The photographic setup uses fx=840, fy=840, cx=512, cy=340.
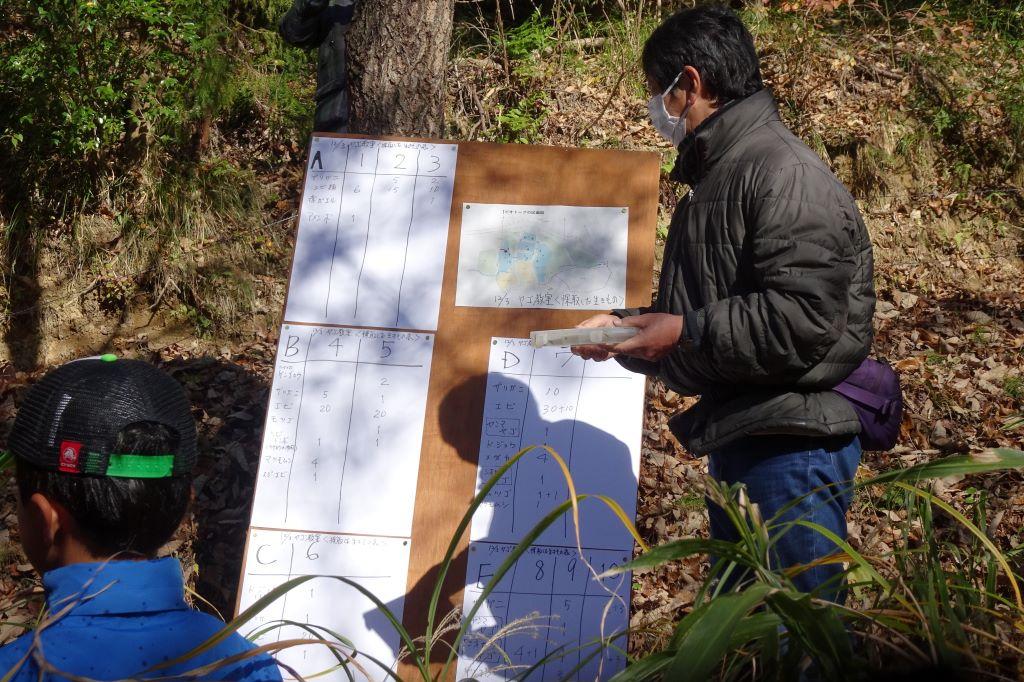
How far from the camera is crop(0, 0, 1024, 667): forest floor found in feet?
13.0

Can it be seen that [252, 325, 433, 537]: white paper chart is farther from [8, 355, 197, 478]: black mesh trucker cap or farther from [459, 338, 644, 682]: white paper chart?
[8, 355, 197, 478]: black mesh trucker cap

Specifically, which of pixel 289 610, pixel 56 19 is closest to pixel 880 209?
pixel 289 610

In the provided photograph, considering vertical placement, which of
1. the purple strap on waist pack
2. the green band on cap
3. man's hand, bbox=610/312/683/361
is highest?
man's hand, bbox=610/312/683/361

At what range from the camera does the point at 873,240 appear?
19.3 ft

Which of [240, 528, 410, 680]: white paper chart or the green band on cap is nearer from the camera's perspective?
the green band on cap

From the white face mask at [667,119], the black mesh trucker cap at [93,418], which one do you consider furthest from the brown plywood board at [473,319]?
the black mesh trucker cap at [93,418]

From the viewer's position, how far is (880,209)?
6043mm

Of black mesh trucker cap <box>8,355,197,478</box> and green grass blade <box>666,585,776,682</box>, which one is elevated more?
black mesh trucker cap <box>8,355,197,478</box>

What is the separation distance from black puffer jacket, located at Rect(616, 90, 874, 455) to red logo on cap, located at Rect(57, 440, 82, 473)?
1.37 m

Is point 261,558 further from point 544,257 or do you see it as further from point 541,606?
point 544,257

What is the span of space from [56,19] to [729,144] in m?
4.46

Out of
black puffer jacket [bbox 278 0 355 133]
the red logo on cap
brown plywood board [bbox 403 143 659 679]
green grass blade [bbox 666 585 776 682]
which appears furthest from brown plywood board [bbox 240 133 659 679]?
black puffer jacket [bbox 278 0 355 133]

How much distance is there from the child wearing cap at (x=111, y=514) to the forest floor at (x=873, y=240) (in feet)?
7.53

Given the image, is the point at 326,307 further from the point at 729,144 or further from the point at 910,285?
the point at 910,285
